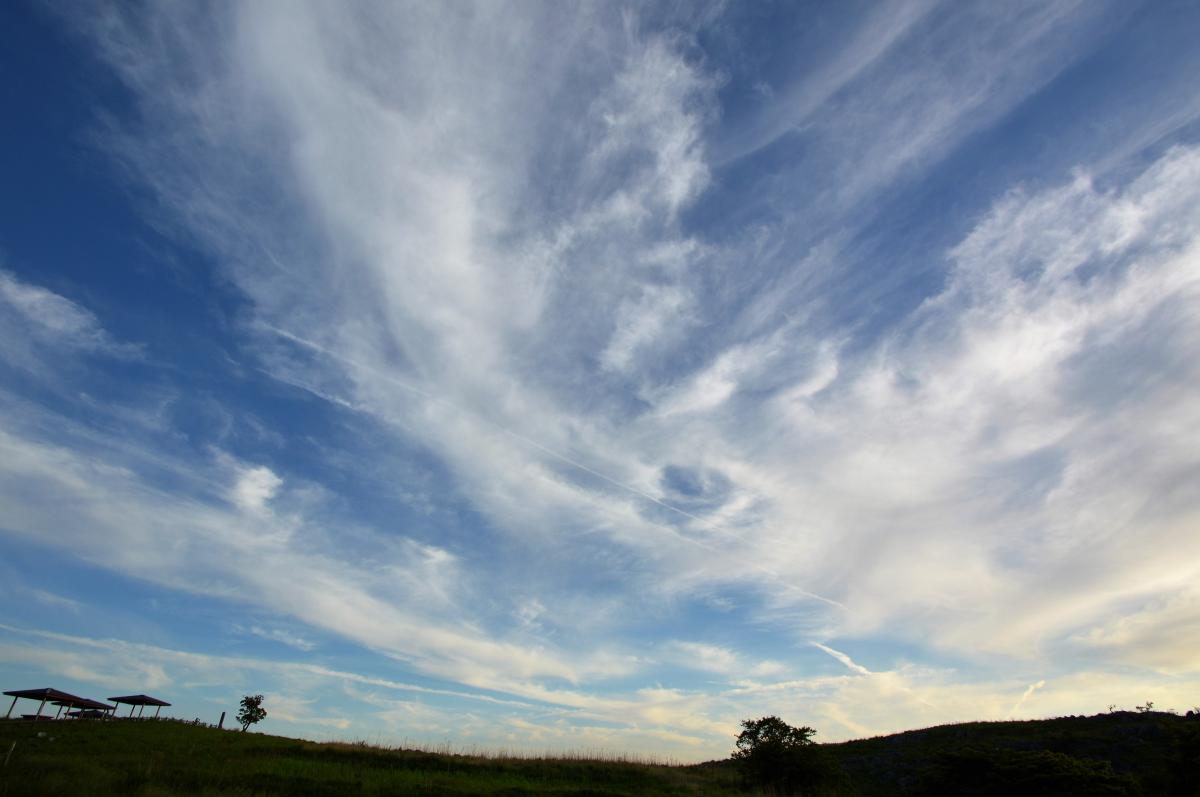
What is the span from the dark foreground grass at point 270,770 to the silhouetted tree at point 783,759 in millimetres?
2213

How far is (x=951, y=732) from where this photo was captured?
172ft

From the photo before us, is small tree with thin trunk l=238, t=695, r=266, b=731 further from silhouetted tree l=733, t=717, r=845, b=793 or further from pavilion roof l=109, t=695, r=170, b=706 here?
silhouetted tree l=733, t=717, r=845, b=793

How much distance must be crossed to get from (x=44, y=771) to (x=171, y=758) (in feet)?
23.2

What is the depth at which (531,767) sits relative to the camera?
122 ft

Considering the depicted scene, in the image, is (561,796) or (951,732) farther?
(951,732)

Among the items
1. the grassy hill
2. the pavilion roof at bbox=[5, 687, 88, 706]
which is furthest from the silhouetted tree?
the pavilion roof at bbox=[5, 687, 88, 706]

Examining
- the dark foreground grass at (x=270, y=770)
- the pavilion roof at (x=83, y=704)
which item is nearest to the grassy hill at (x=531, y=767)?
the dark foreground grass at (x=270, y=770)

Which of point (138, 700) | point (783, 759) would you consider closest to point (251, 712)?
point (138, 700)

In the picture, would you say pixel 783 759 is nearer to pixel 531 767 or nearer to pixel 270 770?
pixel 531 767

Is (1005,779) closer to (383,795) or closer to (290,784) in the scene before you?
(383,795)

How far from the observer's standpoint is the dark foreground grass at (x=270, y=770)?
25.8 meters

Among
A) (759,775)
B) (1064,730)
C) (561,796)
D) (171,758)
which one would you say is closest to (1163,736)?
(1064,730)

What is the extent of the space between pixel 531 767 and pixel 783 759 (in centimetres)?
1499

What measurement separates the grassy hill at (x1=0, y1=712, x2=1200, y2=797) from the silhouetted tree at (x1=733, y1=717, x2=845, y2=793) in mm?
Result: 965
